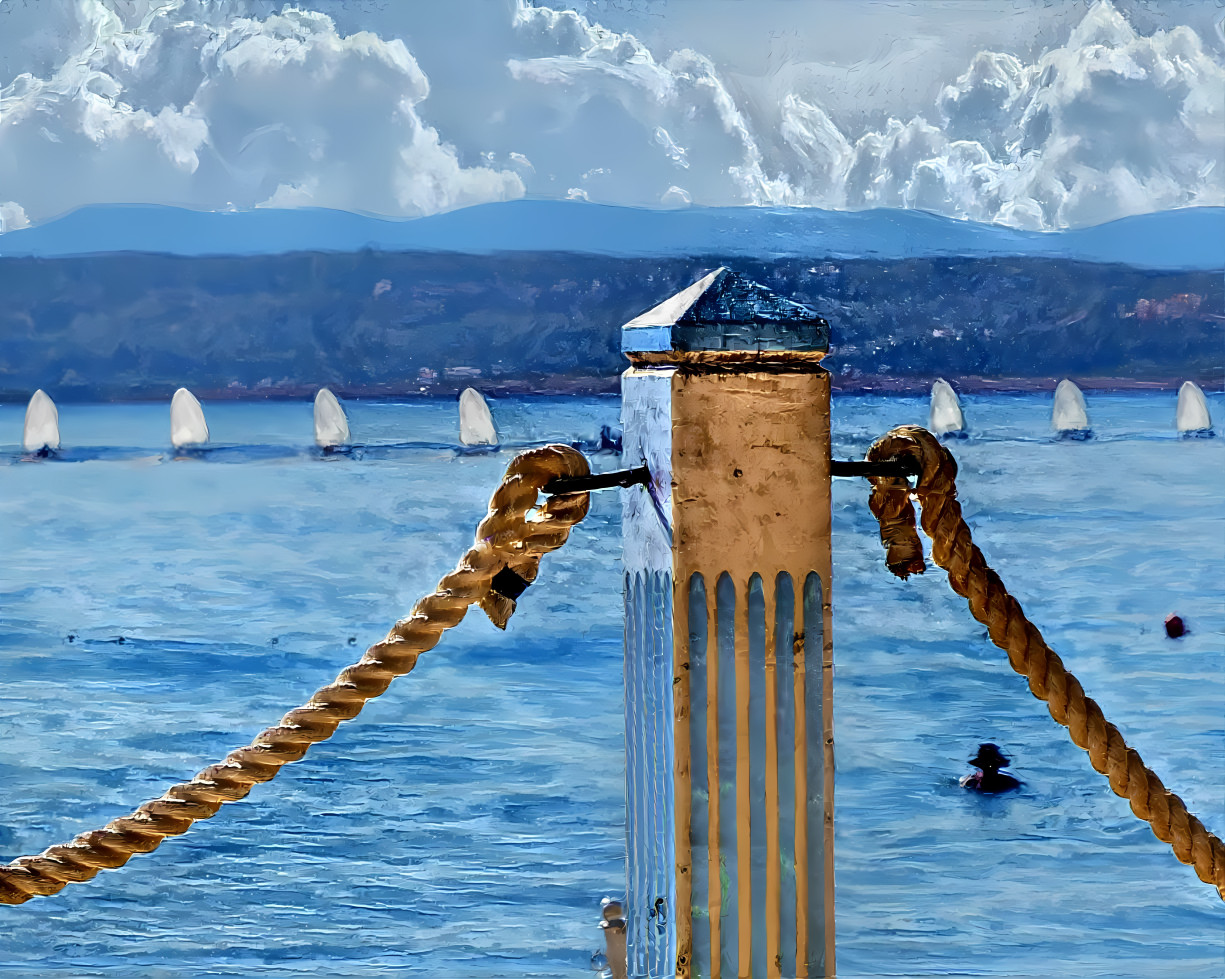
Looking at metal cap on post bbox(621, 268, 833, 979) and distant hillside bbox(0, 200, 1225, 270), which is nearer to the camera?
metal cap on post bbox(621, 268, 833, 979)

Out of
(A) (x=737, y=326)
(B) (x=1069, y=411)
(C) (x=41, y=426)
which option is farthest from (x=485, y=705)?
(A) (x=737, y=326)

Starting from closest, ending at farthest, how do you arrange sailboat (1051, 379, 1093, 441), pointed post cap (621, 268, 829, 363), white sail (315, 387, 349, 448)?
pointed post cap (621, 268, 829, 363) < sailboat (1051, 379, 1093, 441) < white sail (315, 387, 349, 448)

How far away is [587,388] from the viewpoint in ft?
28.6

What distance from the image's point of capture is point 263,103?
31.8 ft

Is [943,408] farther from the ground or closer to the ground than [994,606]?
farther from the ground

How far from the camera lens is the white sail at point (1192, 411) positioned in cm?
935

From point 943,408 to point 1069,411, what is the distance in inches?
37.9

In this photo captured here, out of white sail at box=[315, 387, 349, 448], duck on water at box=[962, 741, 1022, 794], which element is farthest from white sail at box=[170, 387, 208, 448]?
duck on water at box=[962, 741, 1022, 794]

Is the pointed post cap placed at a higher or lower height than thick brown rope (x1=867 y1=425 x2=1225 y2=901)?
higher

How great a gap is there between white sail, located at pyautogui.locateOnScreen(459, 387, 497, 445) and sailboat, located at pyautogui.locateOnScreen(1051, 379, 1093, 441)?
4444mm

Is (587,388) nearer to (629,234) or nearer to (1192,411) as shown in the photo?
(629,234)

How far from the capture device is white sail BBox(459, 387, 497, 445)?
9.96m

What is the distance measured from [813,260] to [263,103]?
15.2 feet

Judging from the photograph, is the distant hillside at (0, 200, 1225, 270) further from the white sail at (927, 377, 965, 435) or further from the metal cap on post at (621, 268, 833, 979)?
the metal cap on post at (621, 268, 833, 979)
